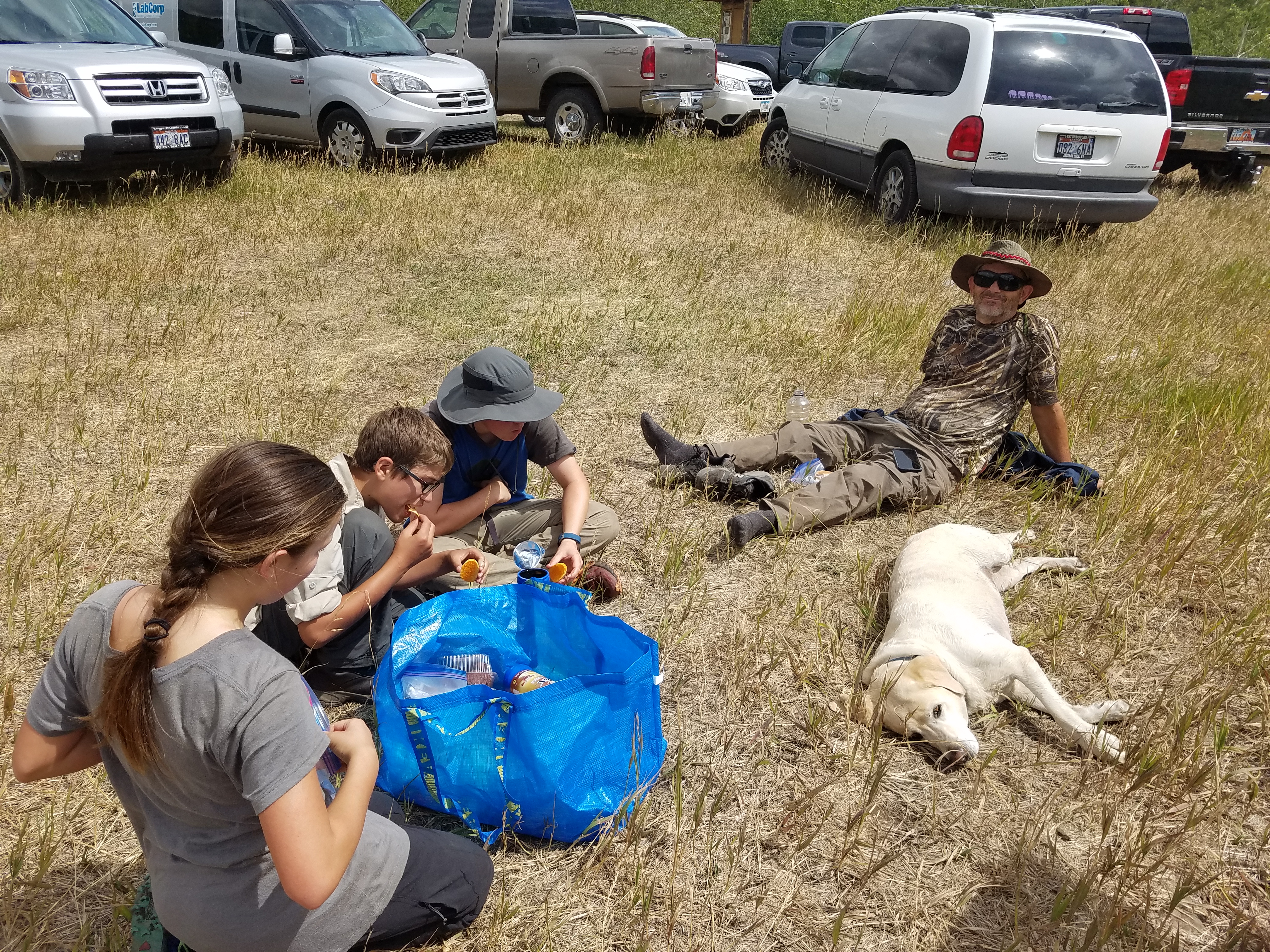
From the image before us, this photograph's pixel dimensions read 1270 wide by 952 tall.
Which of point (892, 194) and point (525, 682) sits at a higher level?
point (892, 194)

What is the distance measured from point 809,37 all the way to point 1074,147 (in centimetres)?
1469

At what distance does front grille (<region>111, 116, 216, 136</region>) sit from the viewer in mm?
7684

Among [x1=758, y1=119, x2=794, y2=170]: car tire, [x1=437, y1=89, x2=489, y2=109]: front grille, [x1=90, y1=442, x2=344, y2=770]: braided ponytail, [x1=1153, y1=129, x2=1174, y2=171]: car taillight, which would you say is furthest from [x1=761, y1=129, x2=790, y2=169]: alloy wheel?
[x1=90, y1=442, x2=344, y2=770]: braided ponytail

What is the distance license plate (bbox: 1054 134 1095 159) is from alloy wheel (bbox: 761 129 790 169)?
11.8 ft

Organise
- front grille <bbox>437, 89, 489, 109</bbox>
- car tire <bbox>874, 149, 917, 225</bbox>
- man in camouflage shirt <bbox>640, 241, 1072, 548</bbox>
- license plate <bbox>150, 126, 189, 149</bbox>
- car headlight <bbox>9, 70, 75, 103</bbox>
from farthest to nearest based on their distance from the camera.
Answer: front grille <bbox>437, 89, 489, 109</bbox>, car tire <bbox>874, 149, 917, 225</bbox>, license plate <bbox>150, 126, 189, 149</bbox>, car headlight <bbox>9, 70, 75, 103</bbox>, man in camouflage shirt <bbox>640, 241, 1072, 548</bbox>

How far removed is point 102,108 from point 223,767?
770 centimetres

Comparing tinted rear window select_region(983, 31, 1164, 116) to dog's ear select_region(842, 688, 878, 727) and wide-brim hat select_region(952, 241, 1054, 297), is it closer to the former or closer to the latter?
wide-brim hat select_region(952, 241, 1054, 297)

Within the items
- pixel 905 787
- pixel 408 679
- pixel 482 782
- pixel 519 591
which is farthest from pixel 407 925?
pixel 905 787

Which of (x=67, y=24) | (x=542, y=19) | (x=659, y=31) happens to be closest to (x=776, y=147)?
(x=542, y=19)

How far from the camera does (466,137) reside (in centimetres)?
1028

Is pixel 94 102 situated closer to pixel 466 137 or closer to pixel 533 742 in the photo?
pixel 466 137

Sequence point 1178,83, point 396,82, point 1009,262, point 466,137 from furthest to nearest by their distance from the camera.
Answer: point 1178,83, point 466,137, point 396,82, point 1009,262

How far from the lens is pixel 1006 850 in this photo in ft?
8.33

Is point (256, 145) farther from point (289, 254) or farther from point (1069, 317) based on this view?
point (1069, 317)
